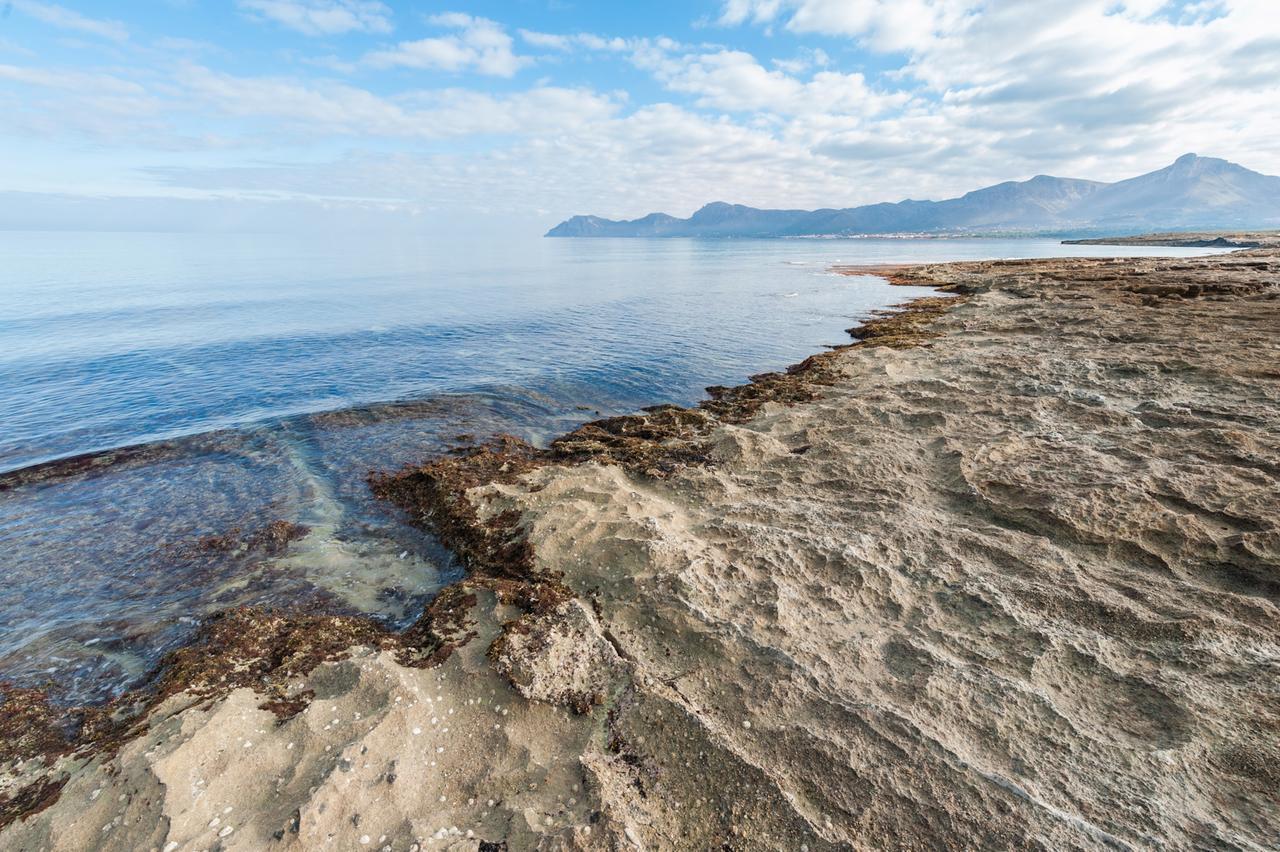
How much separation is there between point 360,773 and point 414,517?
6125mm

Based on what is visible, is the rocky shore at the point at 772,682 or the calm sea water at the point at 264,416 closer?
the rocky shore at the point at 772,682

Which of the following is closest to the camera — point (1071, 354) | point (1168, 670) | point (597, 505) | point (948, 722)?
point (948, 722)

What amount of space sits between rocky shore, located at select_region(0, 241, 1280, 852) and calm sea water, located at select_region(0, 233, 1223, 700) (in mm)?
1127

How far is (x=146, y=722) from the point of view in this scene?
528 centimetres

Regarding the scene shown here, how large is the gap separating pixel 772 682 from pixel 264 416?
713 inches

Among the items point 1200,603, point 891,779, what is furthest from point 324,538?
point 1200,603

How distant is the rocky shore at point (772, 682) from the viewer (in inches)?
159

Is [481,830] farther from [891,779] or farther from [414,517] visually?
[414,517]

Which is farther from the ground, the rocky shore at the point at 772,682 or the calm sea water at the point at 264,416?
the rocky shore at the point at 772,682

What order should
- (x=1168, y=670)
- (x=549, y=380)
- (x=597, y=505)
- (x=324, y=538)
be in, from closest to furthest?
(x=1168, y=670)
(x=597, y=505)
(x=324, y=538)
(x=549, y=380)

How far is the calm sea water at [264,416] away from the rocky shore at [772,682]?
1127 millimetres

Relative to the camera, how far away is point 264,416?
1708cm

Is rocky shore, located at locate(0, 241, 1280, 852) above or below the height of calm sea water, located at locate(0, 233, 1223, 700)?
above

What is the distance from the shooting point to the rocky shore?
13.3ft
